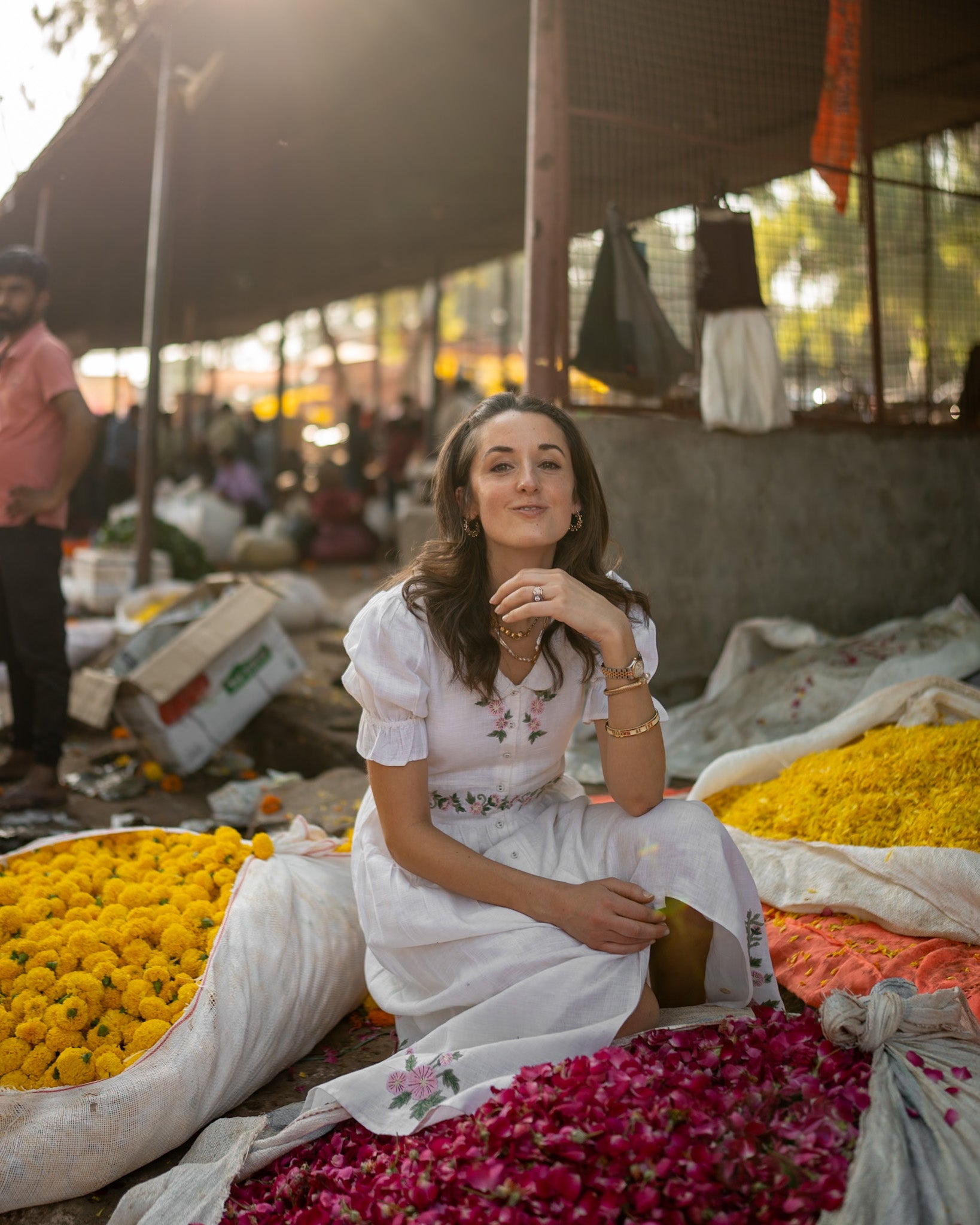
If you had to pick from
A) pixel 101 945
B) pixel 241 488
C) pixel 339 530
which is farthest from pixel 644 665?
pixel 241 488

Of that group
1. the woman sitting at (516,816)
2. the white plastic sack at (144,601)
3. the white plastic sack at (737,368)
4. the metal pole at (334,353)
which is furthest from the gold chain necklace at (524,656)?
the metal pole at (334,353)

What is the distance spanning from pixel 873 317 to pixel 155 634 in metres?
4.04

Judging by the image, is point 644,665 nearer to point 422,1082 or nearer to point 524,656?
point 524,656

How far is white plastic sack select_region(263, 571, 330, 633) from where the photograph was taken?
6.48m

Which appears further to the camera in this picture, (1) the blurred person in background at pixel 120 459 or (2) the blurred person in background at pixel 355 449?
(2) the blurred person in background at pixel 355 449

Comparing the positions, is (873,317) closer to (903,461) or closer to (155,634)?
(903,461)

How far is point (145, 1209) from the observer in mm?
1761

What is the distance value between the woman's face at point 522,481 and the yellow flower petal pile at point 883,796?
128cm

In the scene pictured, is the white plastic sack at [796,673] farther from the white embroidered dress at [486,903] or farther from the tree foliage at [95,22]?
the tree foliage at [95,22]

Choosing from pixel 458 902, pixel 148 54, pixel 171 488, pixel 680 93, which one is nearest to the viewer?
pixel 458 902

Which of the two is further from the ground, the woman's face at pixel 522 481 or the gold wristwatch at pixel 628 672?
the woman's face at pixel 522 481

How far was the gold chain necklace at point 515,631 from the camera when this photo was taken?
2209 millimetres

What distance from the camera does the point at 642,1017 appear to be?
6.35ft

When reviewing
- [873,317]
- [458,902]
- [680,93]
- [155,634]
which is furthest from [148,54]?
[458,902]
